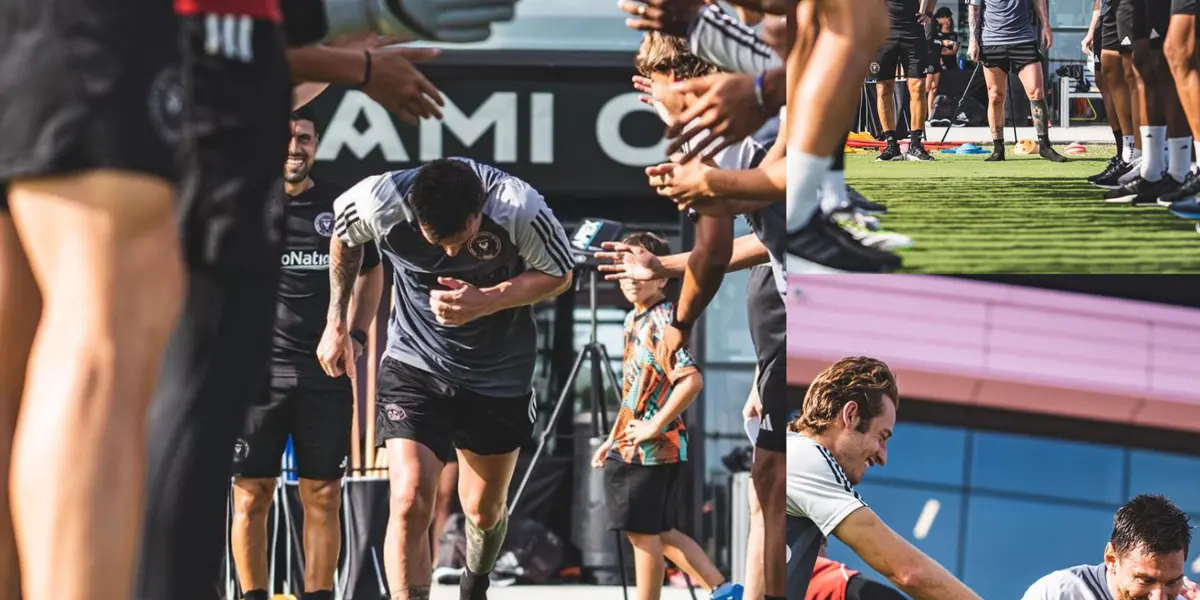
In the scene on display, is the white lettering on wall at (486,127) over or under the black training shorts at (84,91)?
under

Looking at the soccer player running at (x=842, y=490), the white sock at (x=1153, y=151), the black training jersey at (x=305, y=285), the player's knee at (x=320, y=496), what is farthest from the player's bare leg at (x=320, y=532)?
the white sock at (x=1153, y=151)

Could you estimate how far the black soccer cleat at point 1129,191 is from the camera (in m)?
2.53

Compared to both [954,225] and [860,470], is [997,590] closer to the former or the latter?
[860,470]

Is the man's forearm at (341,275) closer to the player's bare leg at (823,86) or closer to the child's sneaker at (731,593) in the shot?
the child's sneaker at (731,593)

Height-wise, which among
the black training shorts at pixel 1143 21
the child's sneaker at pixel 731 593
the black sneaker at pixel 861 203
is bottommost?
the child's sneaker at pixel 731 593

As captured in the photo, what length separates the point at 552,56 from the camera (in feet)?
22.7

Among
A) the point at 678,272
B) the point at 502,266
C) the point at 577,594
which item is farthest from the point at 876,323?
the point at 577,594

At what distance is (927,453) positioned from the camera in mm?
2559

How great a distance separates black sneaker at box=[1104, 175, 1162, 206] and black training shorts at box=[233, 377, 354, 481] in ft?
9.98

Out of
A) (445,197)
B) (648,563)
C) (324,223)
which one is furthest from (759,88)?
(648,563)

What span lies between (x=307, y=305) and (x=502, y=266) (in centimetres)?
94

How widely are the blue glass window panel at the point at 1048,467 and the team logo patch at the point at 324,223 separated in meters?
2.90

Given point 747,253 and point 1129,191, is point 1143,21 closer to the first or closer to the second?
point 1129,191

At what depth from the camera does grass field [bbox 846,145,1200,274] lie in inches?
97.0
